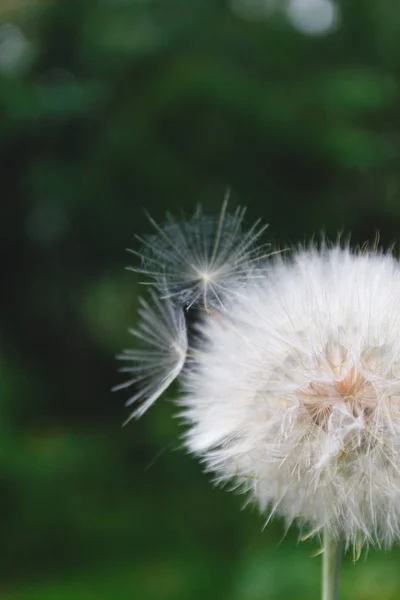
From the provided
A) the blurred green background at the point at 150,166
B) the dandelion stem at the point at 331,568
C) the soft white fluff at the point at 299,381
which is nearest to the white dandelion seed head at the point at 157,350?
the soft white fluff at the point at 299,381

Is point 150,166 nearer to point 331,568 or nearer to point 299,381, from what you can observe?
point 299,381

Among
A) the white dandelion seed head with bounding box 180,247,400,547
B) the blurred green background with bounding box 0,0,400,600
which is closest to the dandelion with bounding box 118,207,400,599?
the white dandelion seed head with bounding box 180,247,400,547

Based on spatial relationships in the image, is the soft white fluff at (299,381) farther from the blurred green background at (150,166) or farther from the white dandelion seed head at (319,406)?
the blurred green background at (150,166)

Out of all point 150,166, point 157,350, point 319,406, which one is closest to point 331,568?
point 319,406

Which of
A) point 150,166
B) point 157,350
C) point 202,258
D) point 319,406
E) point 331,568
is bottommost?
point 331,568

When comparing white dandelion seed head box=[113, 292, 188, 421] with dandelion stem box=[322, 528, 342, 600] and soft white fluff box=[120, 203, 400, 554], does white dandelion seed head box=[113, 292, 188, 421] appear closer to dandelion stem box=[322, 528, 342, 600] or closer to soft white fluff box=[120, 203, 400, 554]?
soft white fluff box=[120, 203, 400, 554]
